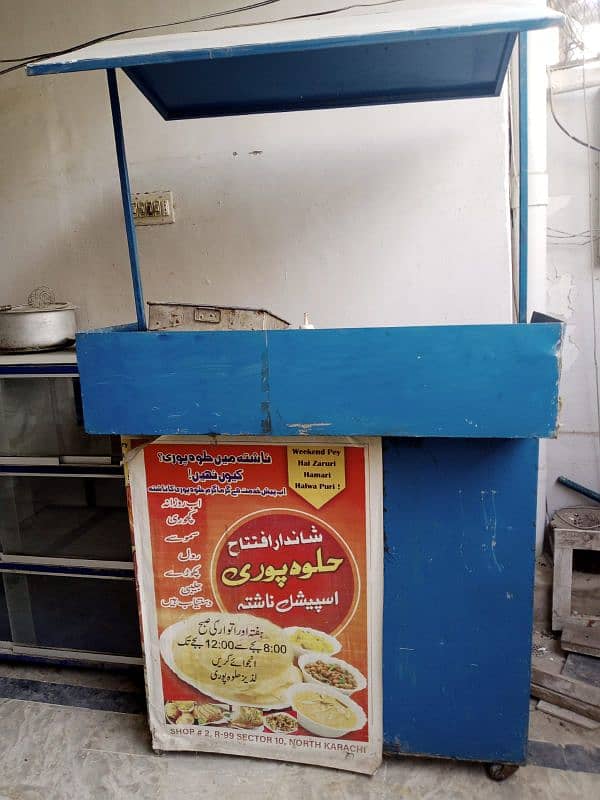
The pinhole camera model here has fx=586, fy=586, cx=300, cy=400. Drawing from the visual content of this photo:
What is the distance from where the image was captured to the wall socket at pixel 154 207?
2.74 meters

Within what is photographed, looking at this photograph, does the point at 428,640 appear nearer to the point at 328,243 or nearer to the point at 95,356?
the point at 95,356

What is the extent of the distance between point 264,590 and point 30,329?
146 cm

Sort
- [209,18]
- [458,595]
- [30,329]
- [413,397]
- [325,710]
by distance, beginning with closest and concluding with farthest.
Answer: [413,397]
[458,595]
[325,710]
[30,329]
[209,18]

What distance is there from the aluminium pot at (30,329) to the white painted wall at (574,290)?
233 cm

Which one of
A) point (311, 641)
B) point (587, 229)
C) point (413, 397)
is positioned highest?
point (587, 229)

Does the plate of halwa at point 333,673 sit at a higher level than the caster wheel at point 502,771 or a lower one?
higher

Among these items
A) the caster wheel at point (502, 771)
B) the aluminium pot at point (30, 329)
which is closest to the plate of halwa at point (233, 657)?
the caster wheel at point (502, 771)

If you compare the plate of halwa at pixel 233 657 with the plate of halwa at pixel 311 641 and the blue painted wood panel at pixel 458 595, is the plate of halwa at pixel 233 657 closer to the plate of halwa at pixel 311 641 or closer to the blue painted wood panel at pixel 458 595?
the plate of halwa at pixel 311 641

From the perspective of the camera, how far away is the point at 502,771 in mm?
1920

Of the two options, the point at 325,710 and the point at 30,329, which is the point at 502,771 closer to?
A: the point at 325,710

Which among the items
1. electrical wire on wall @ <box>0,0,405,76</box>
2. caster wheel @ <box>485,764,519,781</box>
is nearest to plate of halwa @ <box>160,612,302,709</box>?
caster wheel @ <box>485,764,519,781</box>

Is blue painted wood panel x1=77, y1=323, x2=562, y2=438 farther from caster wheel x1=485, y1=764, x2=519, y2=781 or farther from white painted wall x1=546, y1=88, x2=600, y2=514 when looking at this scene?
white painted wall x1=546, y1=88, x2=600, y2=514

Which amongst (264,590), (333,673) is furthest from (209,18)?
(333,673)

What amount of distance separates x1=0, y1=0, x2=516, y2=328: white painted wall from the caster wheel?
1.68 m
